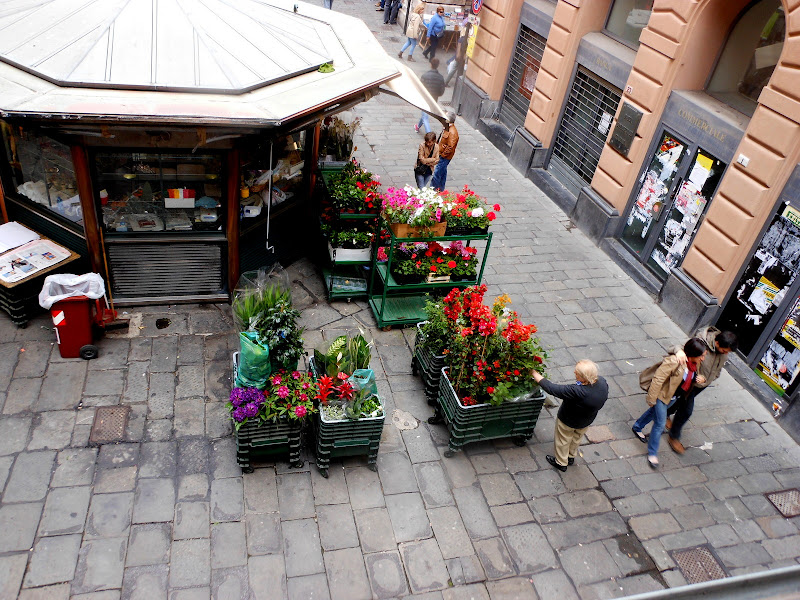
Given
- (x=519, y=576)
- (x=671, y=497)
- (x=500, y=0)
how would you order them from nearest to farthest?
(x=519, y=576) → (x=671, y=497) → (x=500, y=0)

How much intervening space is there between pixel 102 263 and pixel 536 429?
5.42 metres

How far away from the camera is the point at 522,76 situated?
13.4 metres

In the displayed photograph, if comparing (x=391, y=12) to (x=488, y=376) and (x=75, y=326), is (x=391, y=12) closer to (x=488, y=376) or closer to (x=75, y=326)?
(x=75, y=326)

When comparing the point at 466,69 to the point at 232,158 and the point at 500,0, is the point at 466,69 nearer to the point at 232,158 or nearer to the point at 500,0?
the point at 500,0

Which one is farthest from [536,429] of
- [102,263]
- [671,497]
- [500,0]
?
[500,0]

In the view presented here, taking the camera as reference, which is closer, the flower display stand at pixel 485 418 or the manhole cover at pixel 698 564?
the manhole cover at pixel 698 564

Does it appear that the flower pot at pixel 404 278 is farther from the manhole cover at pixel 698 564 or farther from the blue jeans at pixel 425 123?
the blue jeans at pixel 425 123

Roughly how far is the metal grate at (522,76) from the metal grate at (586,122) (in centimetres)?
147

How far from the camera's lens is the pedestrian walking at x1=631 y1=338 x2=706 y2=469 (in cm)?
617

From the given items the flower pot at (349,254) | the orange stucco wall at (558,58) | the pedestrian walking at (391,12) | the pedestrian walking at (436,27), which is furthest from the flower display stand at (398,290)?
the pedestrian walking at (391,12)

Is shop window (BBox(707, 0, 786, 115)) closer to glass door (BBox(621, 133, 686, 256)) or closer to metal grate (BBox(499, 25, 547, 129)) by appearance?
glass door (BBox(621, 133, 686, 256))

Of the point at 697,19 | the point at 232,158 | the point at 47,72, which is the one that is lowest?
the point at 232,158

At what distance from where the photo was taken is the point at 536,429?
691 cm

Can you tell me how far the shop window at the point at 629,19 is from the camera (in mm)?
10359
